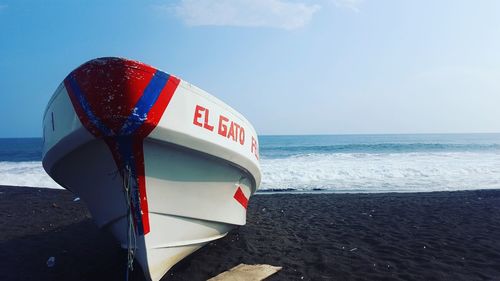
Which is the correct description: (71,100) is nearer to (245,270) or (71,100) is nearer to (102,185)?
(102,185)

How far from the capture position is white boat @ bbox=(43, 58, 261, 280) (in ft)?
9.32

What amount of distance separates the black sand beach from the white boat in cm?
77

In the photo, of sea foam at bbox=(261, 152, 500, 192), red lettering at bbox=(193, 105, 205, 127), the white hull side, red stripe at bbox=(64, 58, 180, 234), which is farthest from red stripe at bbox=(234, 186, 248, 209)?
sea foam at bbox=(261, 152, 500, 192)

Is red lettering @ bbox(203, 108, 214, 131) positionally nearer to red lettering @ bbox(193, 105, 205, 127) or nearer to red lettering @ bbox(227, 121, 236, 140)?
red lettering @ bbox(193, 105, 205, 127)

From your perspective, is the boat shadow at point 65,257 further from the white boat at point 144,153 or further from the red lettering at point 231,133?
the red lettering at point 231,133

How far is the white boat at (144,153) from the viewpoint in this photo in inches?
112

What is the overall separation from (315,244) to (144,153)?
10.1ft

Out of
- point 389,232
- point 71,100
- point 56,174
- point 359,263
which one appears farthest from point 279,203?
point 71,100

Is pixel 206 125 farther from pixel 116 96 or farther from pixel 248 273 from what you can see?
pixel 248 273

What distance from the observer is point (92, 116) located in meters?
2.81

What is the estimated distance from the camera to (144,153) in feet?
9.97

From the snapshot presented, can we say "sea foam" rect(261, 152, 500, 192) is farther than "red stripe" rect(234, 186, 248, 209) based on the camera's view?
Yes

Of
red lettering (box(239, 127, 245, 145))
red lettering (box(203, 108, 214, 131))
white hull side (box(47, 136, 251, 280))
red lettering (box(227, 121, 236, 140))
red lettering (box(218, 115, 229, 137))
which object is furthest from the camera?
red lettering (box(239, 127, 245, 145))

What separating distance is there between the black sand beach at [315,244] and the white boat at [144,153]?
766mm
